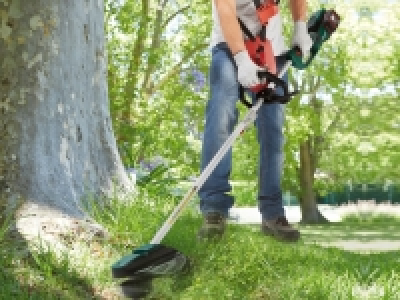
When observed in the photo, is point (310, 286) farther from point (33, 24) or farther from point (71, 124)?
point (33, 24)

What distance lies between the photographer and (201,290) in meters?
3.28

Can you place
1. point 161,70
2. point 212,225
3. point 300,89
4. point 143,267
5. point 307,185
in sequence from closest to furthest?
point 143,267 < point 212,225 < point 161,70 < point 300,89 < point 307,185

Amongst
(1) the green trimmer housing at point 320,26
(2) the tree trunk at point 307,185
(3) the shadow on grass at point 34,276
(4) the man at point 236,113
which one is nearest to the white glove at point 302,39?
(4) the man at point 236,113

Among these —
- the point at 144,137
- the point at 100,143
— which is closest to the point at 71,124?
the point at 100,143

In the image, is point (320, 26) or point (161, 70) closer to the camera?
point (320, 26)

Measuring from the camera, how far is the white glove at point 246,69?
3428mm

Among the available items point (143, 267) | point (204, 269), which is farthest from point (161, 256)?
point (204, 269)

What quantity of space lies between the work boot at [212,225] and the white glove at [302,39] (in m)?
1.08

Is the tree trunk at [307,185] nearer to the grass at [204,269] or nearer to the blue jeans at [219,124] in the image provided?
the grass at [204,269]

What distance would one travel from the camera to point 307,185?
19266 mm

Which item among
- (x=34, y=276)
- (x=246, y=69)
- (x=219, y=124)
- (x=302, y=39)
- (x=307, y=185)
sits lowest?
(x=307, y=185)

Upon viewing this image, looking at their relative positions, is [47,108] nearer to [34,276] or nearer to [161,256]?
[34,276]

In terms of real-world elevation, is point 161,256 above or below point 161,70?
below

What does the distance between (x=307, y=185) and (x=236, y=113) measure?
Answer: 15.8 metres
